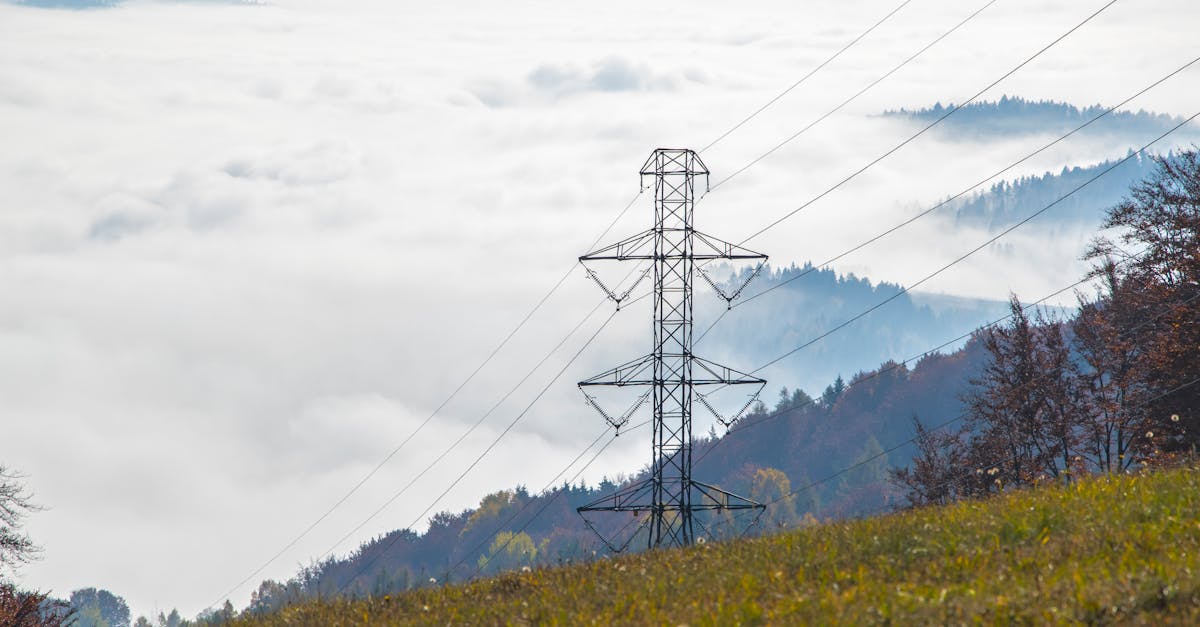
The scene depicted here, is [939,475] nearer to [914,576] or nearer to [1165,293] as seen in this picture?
[1165,293]

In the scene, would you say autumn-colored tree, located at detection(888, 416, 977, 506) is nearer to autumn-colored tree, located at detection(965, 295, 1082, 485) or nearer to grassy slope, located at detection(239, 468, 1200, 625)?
autumn-colored tree, located at detection(965, 295, 1082, 485)

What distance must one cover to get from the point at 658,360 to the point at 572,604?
2415cm

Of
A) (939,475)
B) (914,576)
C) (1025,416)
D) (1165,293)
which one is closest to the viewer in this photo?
(914,576)

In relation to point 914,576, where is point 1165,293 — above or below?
above

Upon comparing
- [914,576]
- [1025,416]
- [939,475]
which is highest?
[1025,416]

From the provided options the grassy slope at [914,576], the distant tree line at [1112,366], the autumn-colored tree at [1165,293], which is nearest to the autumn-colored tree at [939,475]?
the distant tree line at [1112,366]

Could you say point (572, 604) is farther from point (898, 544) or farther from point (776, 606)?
point (898, 544)

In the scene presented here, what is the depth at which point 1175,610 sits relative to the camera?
1139cm

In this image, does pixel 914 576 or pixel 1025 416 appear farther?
pixel 1025 416

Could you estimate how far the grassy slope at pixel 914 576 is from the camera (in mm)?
12188

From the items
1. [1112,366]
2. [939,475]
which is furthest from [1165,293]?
[939,475]

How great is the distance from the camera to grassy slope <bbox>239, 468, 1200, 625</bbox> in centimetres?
1219

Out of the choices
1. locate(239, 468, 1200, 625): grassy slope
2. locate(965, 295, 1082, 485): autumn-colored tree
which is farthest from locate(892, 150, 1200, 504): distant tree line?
locate(239, 468, 1200, 625): grassy slope

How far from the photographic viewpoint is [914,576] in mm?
13961
